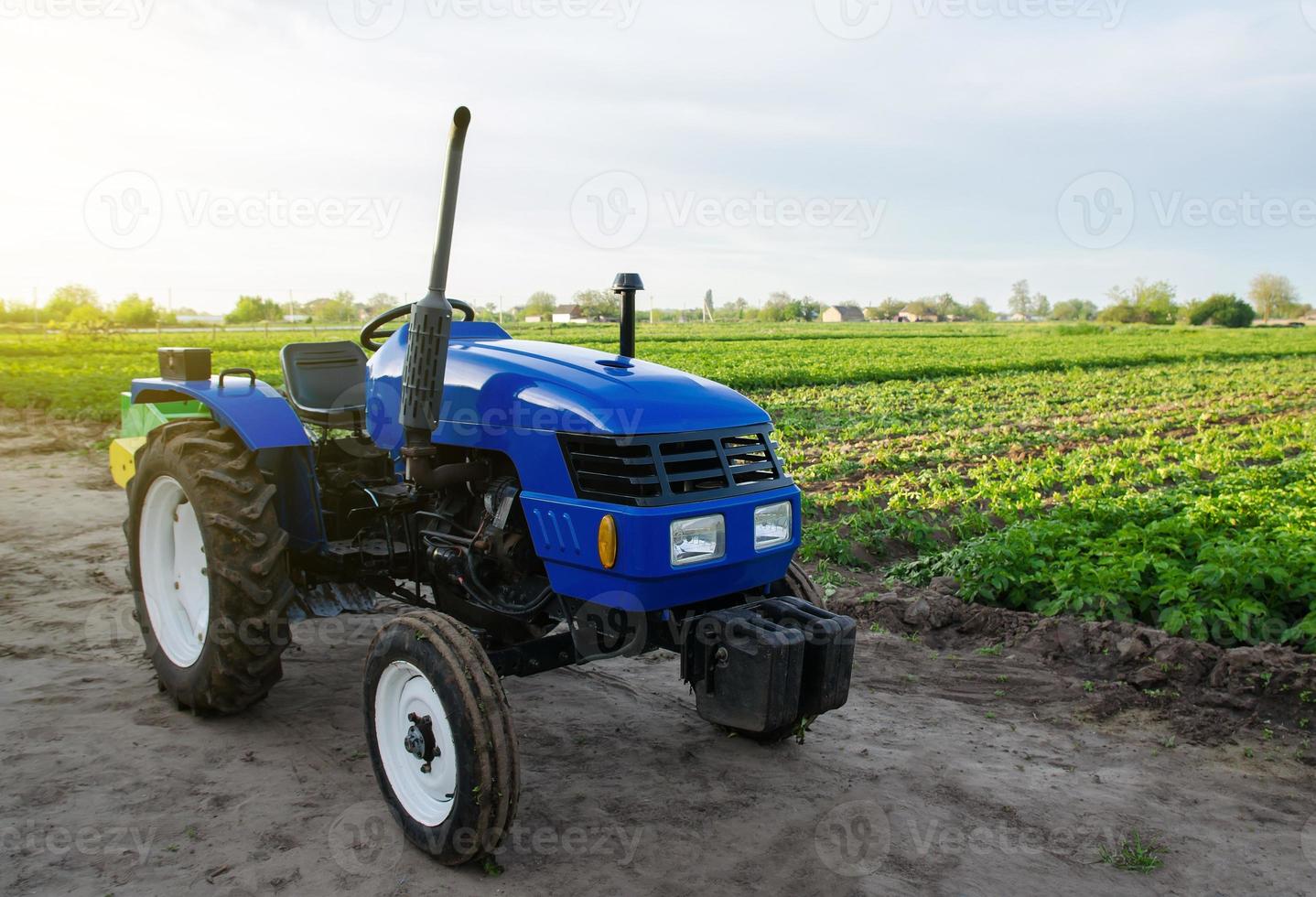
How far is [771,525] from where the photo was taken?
3.19 m

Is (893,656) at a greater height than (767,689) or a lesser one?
lesser

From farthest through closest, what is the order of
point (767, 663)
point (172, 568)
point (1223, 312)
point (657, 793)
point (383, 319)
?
1. point (1223, 312)
2. point (172, 568)
3. point (383, 319)
4. point (657, 793)
5. point (767, 663)

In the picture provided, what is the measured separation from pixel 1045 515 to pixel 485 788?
227 inches

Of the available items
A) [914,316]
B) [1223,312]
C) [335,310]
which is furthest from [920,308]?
[335,310]

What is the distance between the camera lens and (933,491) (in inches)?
323

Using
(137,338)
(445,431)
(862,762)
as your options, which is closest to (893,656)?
(862,762)

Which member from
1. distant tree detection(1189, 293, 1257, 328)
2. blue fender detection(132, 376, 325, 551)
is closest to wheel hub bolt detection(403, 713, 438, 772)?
blue fender detection(132, 376, 325, 551)

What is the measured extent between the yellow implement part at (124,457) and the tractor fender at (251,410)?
0.50 meters

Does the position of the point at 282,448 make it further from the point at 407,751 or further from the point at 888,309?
the point at 888,309

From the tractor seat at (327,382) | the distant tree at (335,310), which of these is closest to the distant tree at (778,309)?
the distant tree at (335,310)

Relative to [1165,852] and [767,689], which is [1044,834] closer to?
[1165,852]
